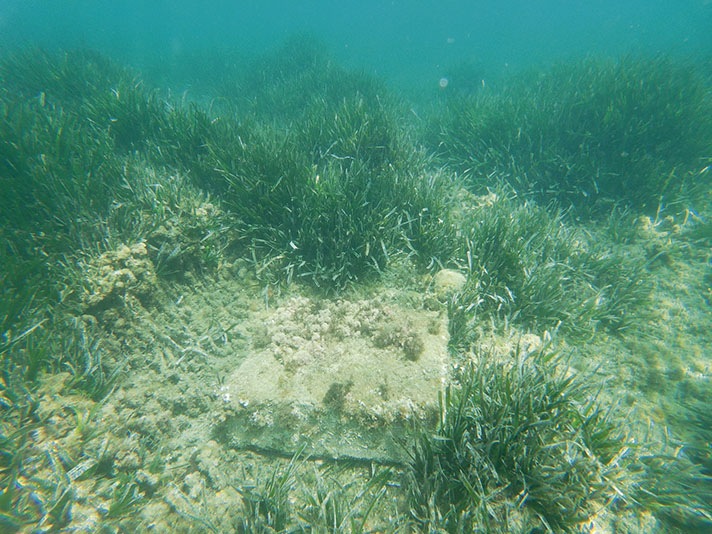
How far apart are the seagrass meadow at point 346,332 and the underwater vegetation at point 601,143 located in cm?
6

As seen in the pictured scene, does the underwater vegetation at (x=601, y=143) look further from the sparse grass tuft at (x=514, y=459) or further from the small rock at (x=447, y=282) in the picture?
the sparse grass tuft at (x=514, y=459)

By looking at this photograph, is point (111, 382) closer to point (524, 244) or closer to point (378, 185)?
point (378, 185)

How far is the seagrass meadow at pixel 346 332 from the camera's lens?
223 cm

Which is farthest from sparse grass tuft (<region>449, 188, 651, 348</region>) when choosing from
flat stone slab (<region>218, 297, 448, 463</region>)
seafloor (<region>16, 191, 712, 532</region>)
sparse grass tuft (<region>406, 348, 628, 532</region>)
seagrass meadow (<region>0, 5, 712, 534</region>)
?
sparse grass tuft (<region>406, 348, 628, 532</region>)

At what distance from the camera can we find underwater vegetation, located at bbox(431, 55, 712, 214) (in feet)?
18.2

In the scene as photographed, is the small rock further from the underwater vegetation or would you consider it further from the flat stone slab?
the underwater vegetation

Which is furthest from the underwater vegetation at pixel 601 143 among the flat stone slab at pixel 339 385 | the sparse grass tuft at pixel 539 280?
the flat stone slab at pixel 339 385

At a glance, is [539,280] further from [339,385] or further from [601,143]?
[601,143]

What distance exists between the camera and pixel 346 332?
10.5 ft


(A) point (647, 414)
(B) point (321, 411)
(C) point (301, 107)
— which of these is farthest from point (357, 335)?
(C) point (301, 107)

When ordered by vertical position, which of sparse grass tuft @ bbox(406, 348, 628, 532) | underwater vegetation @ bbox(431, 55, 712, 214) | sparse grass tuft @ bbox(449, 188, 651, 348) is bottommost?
sparse grass tuft @ bbox(406, 348, 628, 532)

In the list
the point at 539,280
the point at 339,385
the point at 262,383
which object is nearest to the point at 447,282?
the point at 539,280

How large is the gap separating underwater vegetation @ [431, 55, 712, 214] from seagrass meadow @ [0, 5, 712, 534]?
0.06 meters

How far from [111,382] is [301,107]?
30.5 feet
